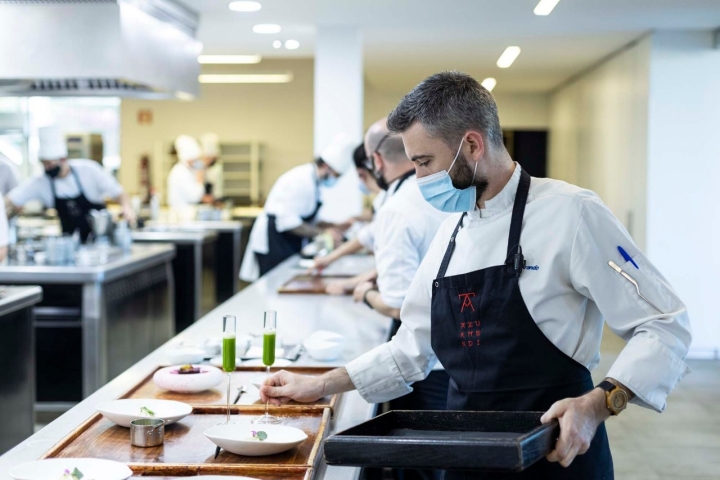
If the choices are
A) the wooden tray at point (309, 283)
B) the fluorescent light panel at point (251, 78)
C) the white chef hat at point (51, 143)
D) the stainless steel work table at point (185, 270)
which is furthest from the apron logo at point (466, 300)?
the fluorescent light panel at point (251, 78)

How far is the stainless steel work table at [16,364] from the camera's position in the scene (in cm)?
355

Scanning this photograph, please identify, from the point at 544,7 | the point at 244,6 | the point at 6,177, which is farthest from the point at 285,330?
the point at 6,177

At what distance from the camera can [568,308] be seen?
167 centimetres

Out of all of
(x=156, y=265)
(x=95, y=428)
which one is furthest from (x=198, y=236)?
(x=95, y=428)

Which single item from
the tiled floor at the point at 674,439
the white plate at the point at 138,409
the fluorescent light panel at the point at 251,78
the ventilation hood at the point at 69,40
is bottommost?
the tiled floor at the point at 674,439

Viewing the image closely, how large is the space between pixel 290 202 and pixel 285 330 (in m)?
2.95

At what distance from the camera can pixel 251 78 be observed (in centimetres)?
1205

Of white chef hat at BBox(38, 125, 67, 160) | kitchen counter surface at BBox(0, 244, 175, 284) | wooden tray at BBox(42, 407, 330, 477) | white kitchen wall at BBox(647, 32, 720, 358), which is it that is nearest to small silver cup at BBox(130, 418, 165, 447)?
wooden tray at BBox(42, 407, 330, 477)

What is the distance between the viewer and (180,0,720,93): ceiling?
6047mm

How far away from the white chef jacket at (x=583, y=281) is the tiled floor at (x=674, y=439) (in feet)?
9.19

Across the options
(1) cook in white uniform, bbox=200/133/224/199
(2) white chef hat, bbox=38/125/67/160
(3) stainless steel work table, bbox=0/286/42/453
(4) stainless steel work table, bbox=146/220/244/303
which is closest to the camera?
(3) stainless steel work table, bbox=0/286/42/453

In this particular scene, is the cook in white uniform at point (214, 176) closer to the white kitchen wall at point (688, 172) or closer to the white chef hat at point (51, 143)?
the white chef hat at point (51, 143)

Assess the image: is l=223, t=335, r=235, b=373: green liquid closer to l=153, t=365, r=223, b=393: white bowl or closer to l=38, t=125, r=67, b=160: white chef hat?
l=153, t=365, r=223, b=393: white bowl

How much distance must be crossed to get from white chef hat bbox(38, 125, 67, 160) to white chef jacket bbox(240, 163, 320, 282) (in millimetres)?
1503
